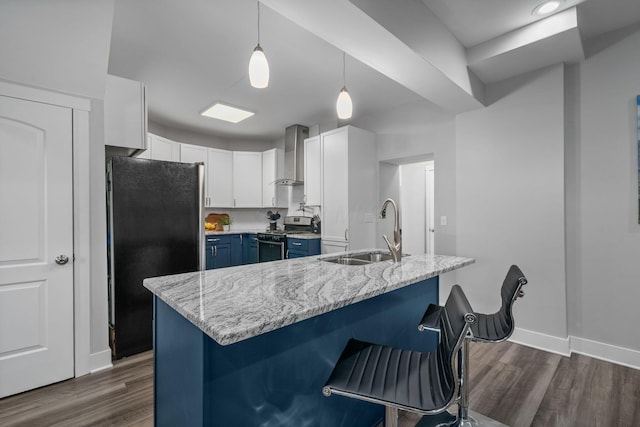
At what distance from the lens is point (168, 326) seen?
1.29 m

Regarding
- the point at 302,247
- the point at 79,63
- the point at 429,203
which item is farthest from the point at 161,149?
the point at 429,203

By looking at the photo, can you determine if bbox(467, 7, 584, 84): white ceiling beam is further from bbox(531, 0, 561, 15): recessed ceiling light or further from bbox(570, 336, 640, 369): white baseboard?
bbox(570, 336, 640, 369): white baseboard

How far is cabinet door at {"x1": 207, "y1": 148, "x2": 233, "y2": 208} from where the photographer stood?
17.0 ft

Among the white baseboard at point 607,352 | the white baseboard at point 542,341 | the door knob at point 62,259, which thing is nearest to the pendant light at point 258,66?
the door knob at point 62,259

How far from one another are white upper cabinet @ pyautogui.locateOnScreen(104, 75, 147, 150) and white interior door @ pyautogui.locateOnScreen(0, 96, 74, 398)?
0.36 metres

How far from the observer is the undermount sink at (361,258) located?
6.88 ft

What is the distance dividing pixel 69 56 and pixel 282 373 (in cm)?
246

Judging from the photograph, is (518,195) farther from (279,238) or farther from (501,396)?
(279,238)

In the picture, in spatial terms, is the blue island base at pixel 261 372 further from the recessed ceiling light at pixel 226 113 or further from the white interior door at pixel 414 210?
the white interior door at pixel 414 210

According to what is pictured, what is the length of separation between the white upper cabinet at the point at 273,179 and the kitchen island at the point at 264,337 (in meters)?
3.81

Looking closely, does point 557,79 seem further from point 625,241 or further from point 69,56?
point 69,56

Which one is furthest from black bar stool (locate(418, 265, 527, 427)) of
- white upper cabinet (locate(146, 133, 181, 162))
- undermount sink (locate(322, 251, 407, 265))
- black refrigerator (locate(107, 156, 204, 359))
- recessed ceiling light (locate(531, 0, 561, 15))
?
white upper cabinet (locate(146, 133, 181, 162))

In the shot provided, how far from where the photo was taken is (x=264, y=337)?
1.14m

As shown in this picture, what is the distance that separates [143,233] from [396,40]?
99.6 inches
